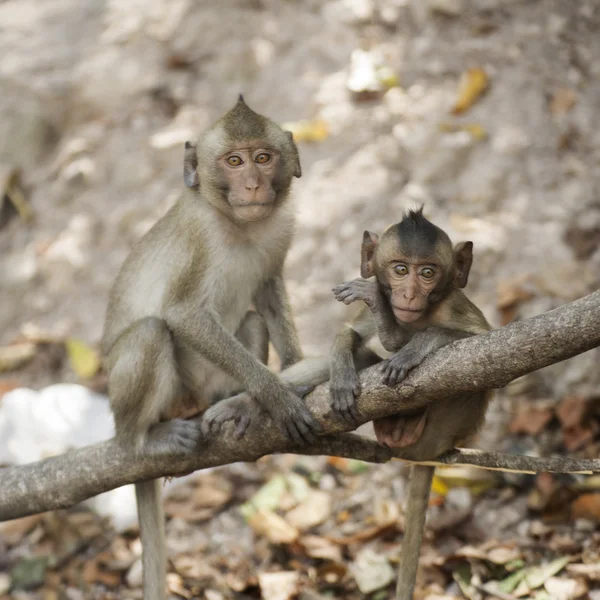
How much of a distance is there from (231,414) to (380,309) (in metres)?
0.90

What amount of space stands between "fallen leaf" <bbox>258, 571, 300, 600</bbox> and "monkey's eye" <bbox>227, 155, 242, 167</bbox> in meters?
2.47

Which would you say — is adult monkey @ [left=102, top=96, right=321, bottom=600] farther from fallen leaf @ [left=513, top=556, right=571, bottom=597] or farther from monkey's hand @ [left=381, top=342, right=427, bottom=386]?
fallen leaf @ [left=513, top=556, right=571, bottom=597]

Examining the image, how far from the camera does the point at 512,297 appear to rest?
6191 mm

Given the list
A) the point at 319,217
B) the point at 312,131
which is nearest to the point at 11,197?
the point at 312,131

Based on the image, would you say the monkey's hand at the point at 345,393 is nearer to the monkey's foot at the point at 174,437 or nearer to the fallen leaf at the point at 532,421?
the monkey's foot at the point at 174,437

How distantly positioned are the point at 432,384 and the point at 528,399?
2736 millimetres

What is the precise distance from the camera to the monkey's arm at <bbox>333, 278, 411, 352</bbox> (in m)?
3.80

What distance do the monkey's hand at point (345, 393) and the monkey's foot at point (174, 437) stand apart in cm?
83

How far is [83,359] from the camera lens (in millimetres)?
7188

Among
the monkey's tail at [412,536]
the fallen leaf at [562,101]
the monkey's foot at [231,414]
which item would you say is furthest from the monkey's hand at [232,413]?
the fallen leaf at [562,101]

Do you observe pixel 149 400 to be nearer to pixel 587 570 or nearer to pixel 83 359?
pixel 587 570

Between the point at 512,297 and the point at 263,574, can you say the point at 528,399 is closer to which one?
the point at 512,297

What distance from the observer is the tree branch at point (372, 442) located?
3119 millimetres

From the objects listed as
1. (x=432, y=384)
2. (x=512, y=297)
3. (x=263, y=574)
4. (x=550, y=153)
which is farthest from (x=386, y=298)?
(x=550, y=153)
